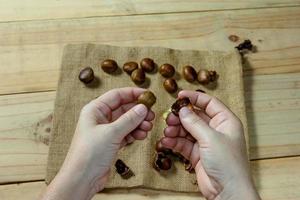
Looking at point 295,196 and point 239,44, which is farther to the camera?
point 239,44

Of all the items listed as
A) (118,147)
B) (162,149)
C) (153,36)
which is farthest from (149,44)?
(118,147)

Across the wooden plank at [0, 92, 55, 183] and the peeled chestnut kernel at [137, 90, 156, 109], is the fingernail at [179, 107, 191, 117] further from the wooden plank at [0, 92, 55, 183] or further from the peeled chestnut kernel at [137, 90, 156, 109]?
the wooden plank at [0, 92, 55, 183]

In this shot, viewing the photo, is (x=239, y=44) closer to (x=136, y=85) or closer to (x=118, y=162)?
(x=136, y=85)

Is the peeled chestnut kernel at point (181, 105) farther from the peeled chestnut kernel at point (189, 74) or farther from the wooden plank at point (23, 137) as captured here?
the wooden plank at point (23, 137)

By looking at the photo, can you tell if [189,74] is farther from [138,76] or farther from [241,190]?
[241,190]

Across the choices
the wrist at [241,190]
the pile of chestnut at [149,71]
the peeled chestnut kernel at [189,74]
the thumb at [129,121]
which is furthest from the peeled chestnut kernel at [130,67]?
the wrist at [241,190]

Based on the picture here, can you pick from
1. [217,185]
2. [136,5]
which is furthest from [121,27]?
[217,185]
